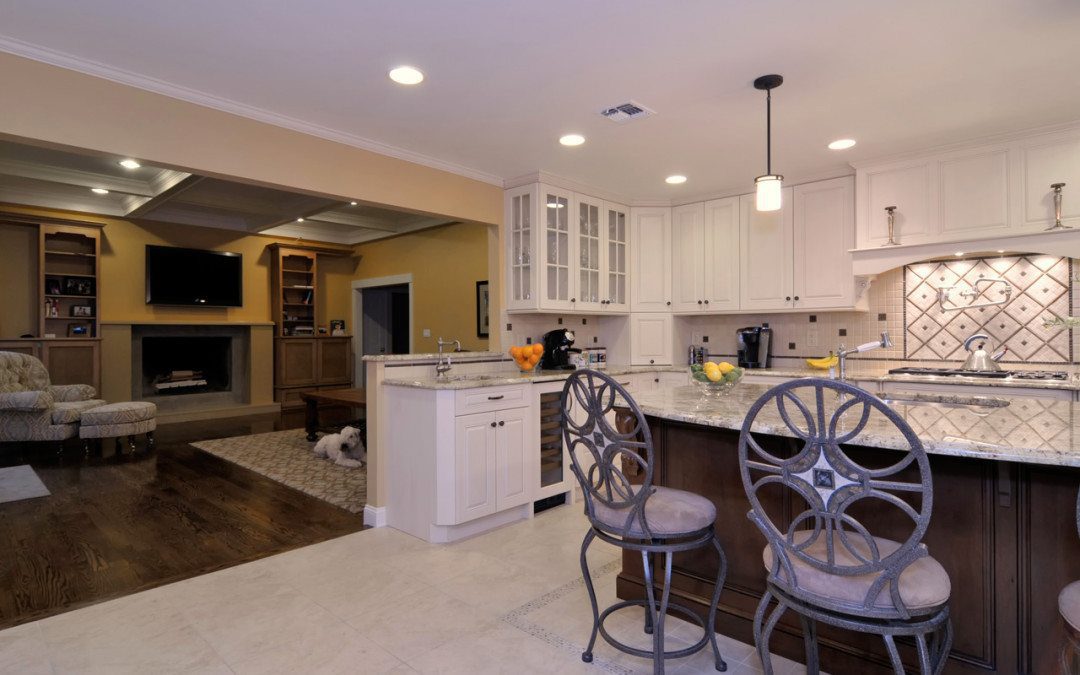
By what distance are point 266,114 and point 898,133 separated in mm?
3701

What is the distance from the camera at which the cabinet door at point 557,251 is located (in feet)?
14.6

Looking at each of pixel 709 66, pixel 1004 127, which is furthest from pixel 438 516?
pixel 1004 127

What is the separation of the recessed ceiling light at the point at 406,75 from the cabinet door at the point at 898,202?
314cm

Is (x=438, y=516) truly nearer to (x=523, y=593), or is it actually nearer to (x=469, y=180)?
(x=523, y=593)

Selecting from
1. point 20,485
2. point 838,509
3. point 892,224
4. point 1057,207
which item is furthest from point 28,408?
point 1057,207

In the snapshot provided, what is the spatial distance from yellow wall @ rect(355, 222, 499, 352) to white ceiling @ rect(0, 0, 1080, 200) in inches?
119

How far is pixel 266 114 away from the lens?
316cm

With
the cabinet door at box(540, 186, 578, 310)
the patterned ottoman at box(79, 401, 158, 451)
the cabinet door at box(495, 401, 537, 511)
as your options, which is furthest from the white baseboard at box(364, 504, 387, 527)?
the patterned ottoman at box(79, 401, 158, 451)

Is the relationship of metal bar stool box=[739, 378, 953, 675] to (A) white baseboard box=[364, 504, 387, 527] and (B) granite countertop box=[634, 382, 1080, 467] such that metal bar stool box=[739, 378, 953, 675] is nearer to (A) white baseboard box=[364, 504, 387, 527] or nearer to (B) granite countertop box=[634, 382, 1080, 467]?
(B) granite countertop box=[634, 382, 1080, 467]

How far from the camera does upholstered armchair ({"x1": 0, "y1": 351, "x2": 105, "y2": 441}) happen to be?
5309 mm

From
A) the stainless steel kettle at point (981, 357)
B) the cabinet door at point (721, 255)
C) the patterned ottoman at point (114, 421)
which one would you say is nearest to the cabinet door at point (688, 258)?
the cabinet door at point (721, 255)

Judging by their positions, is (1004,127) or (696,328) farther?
(696,328)

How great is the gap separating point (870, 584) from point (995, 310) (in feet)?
11.6

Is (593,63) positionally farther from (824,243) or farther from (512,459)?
(824,243)
